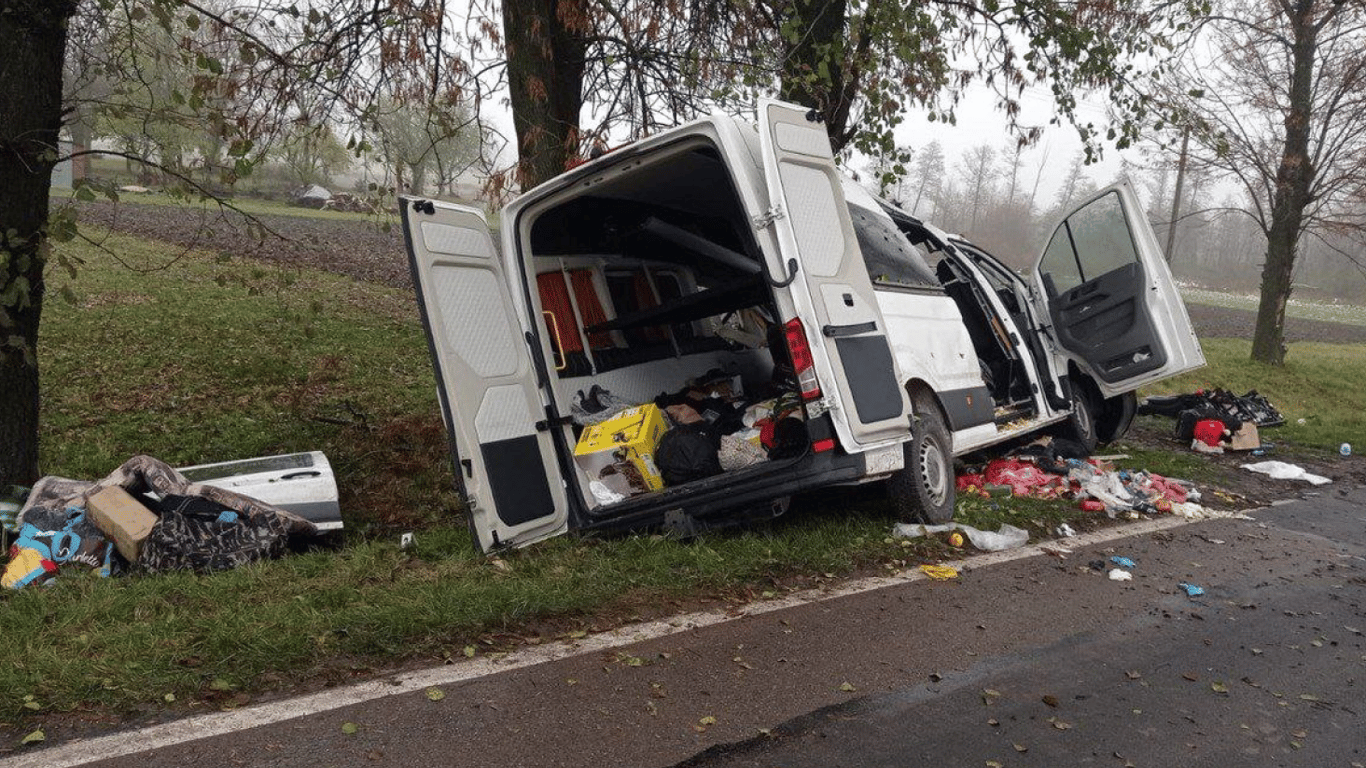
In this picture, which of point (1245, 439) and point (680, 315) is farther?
point (1245, 439)

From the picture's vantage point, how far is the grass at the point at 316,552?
11.9ft

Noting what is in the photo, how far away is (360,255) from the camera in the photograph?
20141 millimetres

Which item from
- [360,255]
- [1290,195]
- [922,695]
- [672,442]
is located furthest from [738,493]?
[1290,195]

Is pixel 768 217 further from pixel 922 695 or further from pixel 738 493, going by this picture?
pixel 922 695

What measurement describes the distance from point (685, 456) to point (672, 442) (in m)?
0.14

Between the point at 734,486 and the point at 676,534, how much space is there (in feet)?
1.42

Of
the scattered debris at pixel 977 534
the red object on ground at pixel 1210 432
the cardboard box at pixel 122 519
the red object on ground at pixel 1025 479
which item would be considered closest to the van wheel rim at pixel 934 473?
the scattered debris at pixel 977 534

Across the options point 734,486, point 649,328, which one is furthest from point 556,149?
point 734,486

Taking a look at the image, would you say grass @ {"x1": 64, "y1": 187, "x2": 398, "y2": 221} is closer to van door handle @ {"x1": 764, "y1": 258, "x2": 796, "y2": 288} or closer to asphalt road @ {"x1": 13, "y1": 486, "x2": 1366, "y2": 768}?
van door handle @ {"x1": 764, "y1": 258, "x2": 796, "y2": 288}

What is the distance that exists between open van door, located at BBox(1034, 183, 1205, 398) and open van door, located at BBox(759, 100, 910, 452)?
4.14m

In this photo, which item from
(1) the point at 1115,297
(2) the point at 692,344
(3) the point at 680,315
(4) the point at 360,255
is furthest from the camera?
(4) the point at 360,255

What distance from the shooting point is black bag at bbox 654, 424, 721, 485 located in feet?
18.5

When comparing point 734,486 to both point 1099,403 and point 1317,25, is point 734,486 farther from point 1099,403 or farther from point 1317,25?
point 1317,25

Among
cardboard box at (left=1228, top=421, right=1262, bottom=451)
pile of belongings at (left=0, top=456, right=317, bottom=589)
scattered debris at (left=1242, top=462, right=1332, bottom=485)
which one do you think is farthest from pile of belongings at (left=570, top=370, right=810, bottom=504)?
cardboard box at (left=1228, top=421, right=1262, bottom=451)
